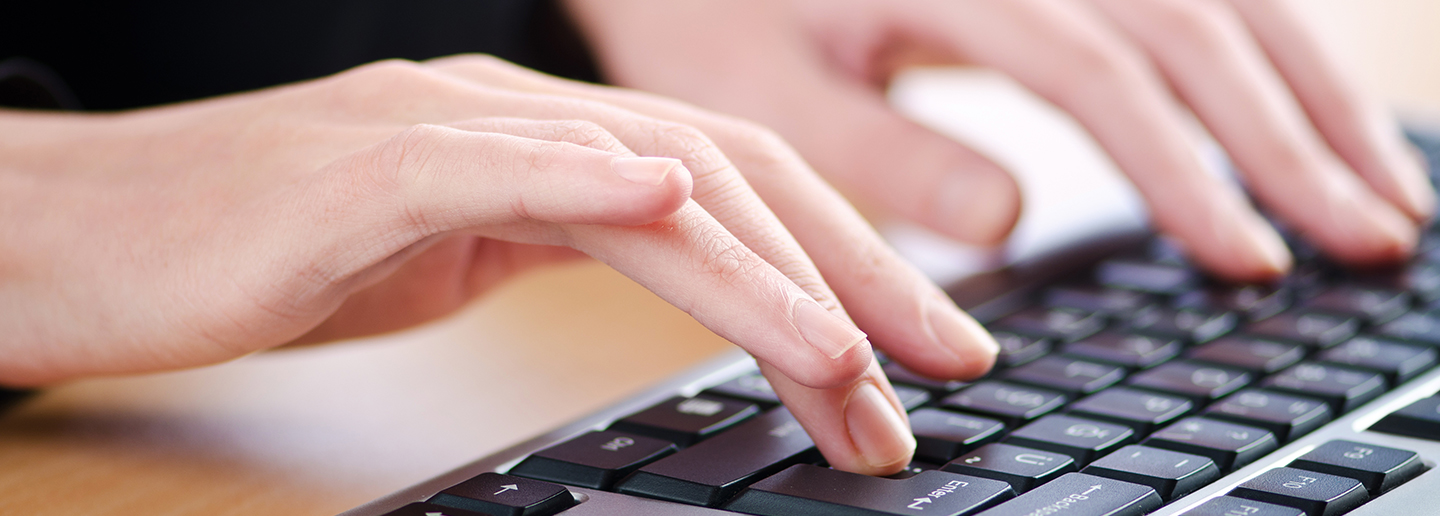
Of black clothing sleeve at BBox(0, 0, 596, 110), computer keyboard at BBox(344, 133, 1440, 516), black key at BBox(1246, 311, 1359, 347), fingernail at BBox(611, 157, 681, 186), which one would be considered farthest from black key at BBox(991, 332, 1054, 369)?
black clothing sleeve at BBox(0, 0, 596, 110)

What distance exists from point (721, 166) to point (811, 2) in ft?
1.34

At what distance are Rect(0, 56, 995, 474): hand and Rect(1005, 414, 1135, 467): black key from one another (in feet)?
0.15

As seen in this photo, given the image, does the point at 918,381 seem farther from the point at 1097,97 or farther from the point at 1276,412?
the point at 1097,97

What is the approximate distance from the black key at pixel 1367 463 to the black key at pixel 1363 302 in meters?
0.19

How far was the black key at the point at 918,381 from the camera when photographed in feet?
1.55

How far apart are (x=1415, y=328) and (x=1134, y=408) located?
20cm

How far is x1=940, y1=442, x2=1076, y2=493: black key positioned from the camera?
359 millimetres

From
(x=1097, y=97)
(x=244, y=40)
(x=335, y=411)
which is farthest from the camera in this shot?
(x=244, y=40)

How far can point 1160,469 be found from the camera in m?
0.36

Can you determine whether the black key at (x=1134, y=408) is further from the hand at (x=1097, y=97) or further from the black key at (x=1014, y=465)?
the hand at (x=1097, y=97)

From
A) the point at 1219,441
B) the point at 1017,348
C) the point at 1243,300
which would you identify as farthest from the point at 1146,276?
→ the point at 1219,441

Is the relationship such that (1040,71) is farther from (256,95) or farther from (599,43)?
(256,95)

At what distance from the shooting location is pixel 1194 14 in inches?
32.1

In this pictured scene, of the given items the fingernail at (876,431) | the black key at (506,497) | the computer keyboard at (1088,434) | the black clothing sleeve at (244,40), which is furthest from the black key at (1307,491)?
the black clothing sleeve at (244,40)
